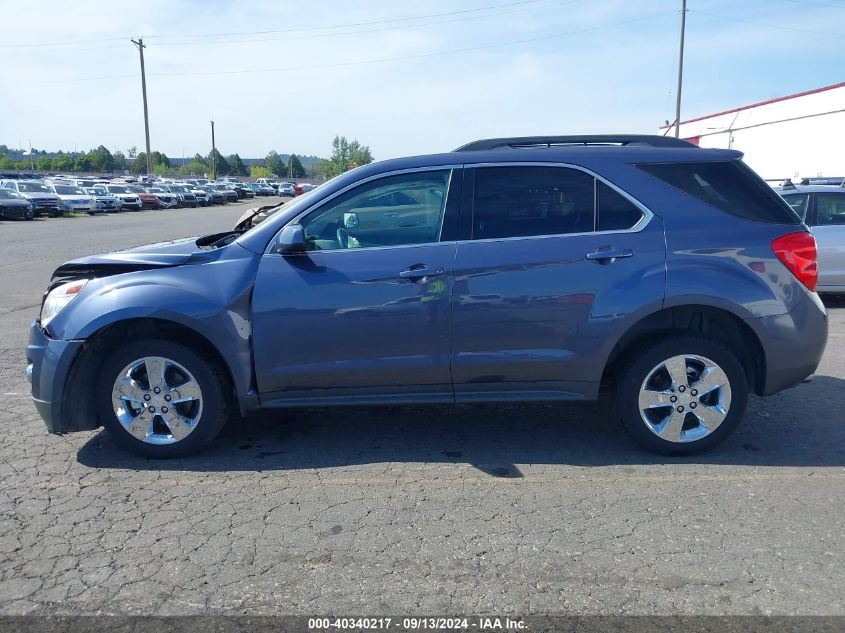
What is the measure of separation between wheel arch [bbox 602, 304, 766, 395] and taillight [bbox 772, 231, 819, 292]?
0.44 m

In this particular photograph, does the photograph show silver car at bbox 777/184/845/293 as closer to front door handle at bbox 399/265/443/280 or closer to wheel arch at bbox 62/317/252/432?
front door handle at bbox 399/265/443/280

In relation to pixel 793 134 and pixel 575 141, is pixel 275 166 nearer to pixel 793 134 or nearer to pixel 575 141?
pixel 793 134

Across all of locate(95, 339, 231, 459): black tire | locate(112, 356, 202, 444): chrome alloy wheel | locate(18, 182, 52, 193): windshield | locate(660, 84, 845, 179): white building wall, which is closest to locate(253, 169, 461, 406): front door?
locate(95, 339, 231, 459): black tire

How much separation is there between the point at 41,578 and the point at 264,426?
2072 mm

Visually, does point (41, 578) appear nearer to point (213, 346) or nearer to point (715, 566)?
point (213, 346)

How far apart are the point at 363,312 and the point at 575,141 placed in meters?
1.95

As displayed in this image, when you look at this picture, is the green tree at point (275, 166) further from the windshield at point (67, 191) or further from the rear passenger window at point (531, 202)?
the rear passenger window at point (531, 202)

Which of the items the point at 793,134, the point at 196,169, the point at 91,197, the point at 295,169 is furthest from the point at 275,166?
the point at 793,134

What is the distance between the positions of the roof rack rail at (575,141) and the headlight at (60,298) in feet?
8.45

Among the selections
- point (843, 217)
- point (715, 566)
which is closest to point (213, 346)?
point (715, 566)

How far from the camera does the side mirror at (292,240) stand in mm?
4370

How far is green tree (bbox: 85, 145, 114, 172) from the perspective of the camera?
130250 millimetres

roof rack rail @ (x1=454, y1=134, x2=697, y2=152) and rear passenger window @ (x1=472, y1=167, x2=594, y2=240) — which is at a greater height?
roof rack rail @ (x1=454, y1=134, x2=697, y2=152)

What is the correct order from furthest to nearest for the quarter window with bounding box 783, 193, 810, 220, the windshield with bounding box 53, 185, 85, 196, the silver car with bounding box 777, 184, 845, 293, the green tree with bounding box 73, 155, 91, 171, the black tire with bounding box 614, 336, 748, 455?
the green tree with bounding box 73, 155, 91, 171 → the windshield with bounding box 53, 185, 85, 196 → the quarter window with bounding box 783, 193, 810, 220 → the silver car with bounding box 777, 184, 845, 293 → the black tire with bounding box 614, 336, 748, 455
